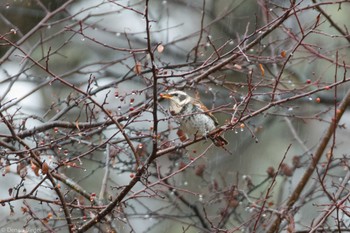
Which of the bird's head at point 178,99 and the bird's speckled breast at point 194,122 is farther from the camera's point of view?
the bird's head at point 178,99

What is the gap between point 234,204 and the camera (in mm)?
7082

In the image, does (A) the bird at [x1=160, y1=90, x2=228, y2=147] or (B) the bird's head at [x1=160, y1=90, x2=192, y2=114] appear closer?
(A) the bird at [x1=160, y1=90, x2=228, y2=147]

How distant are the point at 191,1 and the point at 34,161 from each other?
23.1 feet

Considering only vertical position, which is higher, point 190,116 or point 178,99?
point 178,99

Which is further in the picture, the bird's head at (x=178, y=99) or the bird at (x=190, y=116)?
the bird's head at (x=178, y=99)

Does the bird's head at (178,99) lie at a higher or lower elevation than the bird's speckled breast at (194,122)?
higher

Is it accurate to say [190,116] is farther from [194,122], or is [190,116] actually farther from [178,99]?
[178,99]

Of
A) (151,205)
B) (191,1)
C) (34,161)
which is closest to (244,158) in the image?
(151,205)

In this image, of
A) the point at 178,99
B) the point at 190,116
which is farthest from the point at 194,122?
the point at 178,99

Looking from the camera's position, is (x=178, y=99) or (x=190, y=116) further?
(x=178, y=99)

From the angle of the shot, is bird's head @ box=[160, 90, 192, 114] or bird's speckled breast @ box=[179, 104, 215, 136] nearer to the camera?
bird's speckled breast @ box=[179, 104, 215, 136]

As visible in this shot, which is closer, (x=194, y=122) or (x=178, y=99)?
(x=194, y=122)

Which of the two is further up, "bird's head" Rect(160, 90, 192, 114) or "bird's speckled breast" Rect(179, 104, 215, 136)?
"bird's head" Rect(160, 90, 192, 114)

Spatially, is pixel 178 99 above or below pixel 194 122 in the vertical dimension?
above
